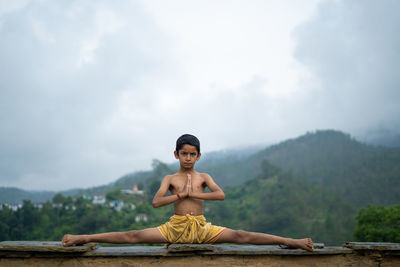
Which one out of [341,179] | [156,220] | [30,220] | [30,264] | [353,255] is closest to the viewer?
[30,264]

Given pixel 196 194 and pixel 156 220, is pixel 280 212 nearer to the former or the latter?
pixel 156 220

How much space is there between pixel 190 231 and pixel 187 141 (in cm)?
99

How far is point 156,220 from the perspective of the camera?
52812 mm

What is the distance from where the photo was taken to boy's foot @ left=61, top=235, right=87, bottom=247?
3.18 m

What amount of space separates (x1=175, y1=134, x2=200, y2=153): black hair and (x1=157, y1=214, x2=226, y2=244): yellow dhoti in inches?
31.2

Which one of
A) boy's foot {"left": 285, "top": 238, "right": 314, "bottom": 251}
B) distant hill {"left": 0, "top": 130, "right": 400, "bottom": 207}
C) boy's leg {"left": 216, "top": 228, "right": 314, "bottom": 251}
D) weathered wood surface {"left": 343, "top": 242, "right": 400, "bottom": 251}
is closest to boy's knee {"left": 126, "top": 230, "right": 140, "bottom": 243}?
boy's leg {"left": 216, "top": 228, "right": 314, "bottom": 251}

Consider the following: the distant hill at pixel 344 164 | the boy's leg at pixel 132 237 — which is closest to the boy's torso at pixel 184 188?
the boy's leg at pixel 132 237

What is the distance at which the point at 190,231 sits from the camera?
3.39m

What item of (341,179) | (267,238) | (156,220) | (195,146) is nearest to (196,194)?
(195,146)

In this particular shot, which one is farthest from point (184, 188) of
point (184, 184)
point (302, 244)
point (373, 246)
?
point (373, 246)

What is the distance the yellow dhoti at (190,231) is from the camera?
11.1 feet

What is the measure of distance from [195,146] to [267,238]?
128 centimetres

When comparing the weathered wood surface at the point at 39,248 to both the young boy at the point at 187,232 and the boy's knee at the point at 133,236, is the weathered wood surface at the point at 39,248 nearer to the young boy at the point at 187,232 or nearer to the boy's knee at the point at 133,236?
the young boy at the point at 187,232

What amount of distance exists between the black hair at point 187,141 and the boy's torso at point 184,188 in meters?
0.35
